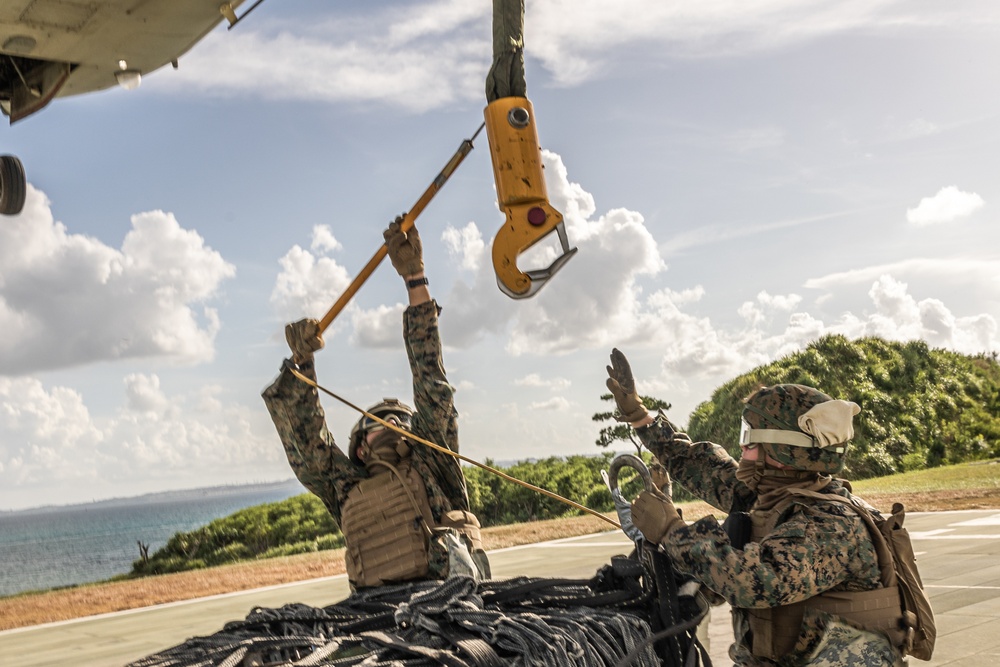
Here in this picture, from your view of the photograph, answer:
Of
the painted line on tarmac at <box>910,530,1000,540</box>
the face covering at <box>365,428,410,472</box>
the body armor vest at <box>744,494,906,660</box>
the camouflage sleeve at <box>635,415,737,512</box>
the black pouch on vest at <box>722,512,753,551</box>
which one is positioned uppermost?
the face covering at <box>365,428,410,472</box>

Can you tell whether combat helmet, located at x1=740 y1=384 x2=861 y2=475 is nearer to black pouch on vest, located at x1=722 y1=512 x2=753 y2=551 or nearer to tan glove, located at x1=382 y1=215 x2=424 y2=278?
black pouch on vest, located at x1=722 y1=512 x2=753 y2=551

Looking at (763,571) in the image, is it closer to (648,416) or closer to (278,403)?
(648,416)

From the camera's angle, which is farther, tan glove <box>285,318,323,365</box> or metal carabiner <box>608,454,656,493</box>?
tan glove <box>285,318,323,365</box>

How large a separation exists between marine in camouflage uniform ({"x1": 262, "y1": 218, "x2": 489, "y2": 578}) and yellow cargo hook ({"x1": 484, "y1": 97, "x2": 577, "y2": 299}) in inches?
22.0

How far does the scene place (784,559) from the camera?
246cm

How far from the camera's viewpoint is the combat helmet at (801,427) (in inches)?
103

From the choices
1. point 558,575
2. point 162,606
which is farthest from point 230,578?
point 558,575

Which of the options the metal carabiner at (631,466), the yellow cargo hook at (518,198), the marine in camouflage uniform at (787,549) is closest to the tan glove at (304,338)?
the yellow cargo hook at (518,198)

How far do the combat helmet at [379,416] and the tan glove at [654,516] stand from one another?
152 centimetres

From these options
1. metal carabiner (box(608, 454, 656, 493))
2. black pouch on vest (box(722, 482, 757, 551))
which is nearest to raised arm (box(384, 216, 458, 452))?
metal carabiner (box(608, 454, 656, 493))

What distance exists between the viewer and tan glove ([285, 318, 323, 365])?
3809mm

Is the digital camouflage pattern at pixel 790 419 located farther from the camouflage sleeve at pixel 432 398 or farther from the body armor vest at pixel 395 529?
the camouflage sleeve at pixel 432 398

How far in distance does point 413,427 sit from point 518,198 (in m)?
1.10

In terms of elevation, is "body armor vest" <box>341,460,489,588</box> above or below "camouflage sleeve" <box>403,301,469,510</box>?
below
